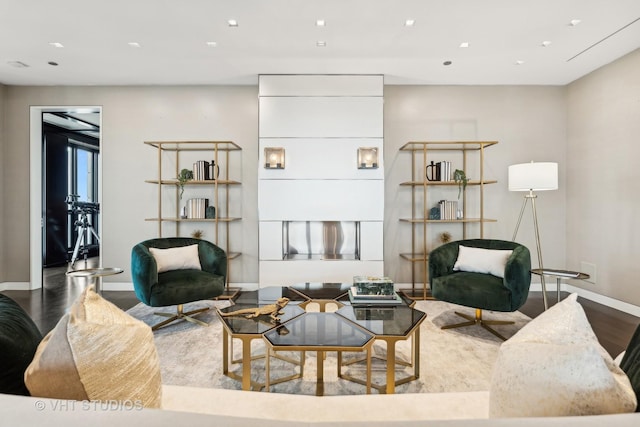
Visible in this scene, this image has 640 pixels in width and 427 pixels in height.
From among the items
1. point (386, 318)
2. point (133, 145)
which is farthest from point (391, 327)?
point (133, 145)

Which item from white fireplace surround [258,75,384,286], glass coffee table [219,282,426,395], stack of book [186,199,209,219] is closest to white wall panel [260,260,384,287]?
white fireplace surround [258,75,384,286]

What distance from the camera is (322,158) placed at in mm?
4180

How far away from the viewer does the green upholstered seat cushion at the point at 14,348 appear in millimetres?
765

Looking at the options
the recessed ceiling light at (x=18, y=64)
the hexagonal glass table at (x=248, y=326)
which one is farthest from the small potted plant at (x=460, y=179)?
the recessed ceiling light at (x=18, y=64)

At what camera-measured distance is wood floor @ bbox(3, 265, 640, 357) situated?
118 inches

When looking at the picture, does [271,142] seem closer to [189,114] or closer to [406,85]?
[189,114]

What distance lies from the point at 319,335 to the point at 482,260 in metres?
2.16

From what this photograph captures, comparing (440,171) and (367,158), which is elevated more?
(367,158)

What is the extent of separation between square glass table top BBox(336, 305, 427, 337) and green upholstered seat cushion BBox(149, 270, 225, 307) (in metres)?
1.48

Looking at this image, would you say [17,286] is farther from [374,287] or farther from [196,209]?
[374,287]

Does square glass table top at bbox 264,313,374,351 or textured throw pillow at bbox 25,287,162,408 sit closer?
textured throw pillow at bbox 25,287,162,408

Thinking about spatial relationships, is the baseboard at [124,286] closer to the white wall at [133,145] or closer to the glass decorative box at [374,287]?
the white wall at [133,145]

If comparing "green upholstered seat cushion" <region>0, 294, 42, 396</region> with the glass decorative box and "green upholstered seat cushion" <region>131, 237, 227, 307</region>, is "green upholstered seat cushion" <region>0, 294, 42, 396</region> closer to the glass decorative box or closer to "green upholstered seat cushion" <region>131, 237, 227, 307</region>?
the glass decorative box

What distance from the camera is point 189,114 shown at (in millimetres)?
4555
